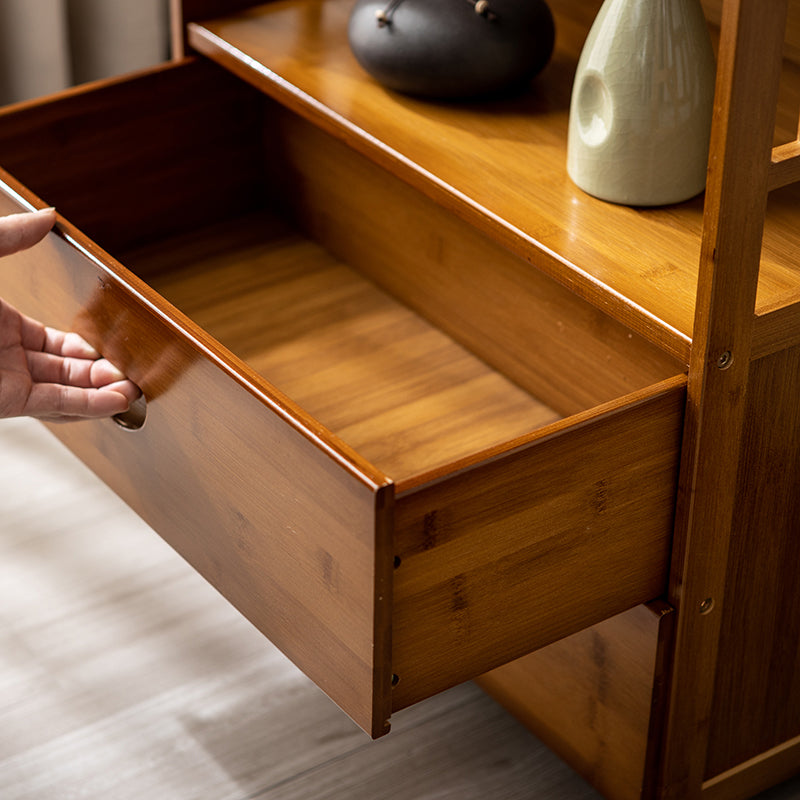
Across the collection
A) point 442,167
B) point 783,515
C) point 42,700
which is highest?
point 442,167

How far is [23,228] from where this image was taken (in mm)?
969

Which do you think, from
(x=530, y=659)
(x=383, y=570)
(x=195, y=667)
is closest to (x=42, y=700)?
(x=195, y=667)

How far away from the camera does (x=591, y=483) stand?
0.84m

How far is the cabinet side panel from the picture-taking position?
91 centimetres

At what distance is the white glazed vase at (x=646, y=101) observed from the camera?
3.02 ft

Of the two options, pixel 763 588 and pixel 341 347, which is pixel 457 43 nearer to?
pixel 341 347

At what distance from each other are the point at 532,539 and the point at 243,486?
181 mm

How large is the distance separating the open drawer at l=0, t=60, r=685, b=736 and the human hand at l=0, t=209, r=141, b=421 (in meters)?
0.02

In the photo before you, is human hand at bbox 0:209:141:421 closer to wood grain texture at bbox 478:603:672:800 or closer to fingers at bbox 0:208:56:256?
fingers at bbox 0:208:56:256

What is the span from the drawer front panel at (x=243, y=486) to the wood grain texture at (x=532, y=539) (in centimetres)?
2

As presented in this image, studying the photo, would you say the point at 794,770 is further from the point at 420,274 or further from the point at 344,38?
the point at 344,38

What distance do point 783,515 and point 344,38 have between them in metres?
0.57

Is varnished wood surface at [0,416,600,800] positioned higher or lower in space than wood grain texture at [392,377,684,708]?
lower

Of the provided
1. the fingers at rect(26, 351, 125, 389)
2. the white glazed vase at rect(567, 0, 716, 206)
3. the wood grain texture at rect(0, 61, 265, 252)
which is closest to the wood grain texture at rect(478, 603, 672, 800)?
the white glazed vase at rect(567, 0, 716, 206)
